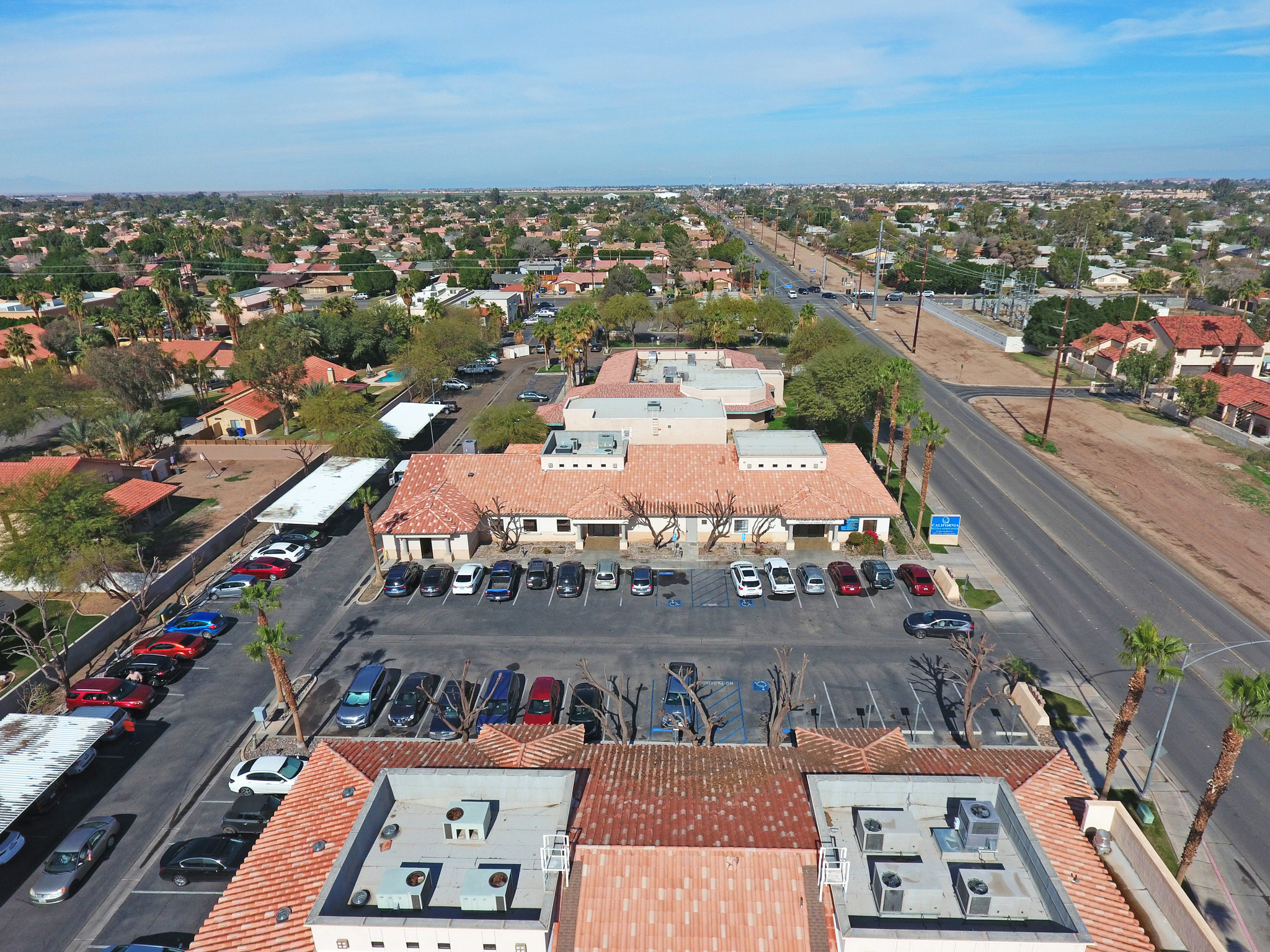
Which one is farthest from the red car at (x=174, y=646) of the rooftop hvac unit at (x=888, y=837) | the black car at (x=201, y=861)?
the rooftop hvac unit at (x=888, y=837)

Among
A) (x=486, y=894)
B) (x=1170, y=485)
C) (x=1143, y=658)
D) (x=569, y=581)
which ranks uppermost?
(x=1143, y=658)

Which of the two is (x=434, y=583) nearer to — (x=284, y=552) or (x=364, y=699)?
(x=364, y=699)

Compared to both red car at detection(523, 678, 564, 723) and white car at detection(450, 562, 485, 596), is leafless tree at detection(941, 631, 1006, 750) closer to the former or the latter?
red car at detection(523, 678, 564, 723)

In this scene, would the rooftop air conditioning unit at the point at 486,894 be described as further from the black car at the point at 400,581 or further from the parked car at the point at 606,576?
the black car at the point at 400,581

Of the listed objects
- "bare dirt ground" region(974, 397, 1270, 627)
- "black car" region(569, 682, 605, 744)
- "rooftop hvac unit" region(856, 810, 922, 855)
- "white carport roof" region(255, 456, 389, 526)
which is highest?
"rooftop hvac unit" region(856, 810, 922, 855)

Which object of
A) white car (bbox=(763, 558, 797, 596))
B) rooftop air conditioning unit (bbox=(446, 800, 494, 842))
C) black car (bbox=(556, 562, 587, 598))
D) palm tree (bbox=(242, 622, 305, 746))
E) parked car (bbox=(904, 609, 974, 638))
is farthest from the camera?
black car (bbox=(556, 562, 587, 598))

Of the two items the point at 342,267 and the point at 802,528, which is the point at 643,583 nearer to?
the point at 802,528

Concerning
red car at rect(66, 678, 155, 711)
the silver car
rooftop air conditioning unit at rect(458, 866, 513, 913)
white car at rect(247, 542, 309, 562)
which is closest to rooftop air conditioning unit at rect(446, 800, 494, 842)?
rooftop air conditioning unit at rect(458, 866, 513, 913)

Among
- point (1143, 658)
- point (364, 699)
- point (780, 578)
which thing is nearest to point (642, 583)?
point (780, 578)
